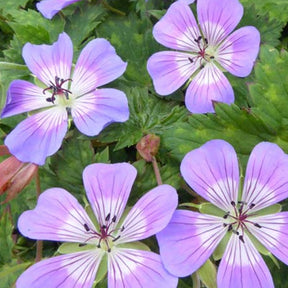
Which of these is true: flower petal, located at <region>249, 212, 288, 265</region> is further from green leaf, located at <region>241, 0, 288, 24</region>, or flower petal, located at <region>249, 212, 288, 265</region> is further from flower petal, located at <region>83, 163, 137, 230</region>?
green leaf, located at <region>241, 0, 288, 24</region>

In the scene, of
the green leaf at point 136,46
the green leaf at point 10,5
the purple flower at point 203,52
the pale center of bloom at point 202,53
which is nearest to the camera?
the purple flower at point 203,52

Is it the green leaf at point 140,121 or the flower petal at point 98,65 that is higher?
the flower petal at point 98,65

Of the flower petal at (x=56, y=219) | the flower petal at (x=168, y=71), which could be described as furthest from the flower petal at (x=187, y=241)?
the flower petal at (x=168, y=71)

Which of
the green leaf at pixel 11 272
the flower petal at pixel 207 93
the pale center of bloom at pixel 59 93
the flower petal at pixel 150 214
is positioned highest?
the flower petal at pixel 207 93

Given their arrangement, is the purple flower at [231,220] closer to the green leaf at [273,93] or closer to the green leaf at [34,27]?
the green leaf at [273,93]

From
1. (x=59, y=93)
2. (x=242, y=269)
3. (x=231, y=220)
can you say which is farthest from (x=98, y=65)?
(x=242, y=269)

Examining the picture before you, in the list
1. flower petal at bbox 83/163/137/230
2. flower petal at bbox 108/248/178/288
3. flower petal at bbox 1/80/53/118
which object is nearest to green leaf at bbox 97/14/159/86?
flower petal at bbox 1/80/53/118
